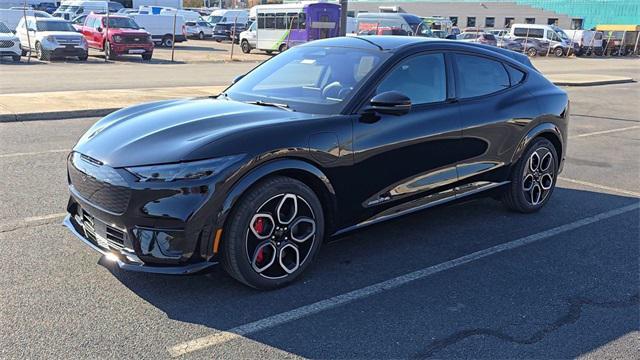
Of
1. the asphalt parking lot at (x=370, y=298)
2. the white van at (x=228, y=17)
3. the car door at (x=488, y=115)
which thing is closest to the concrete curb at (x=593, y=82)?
the car door at (x=488, y=115)

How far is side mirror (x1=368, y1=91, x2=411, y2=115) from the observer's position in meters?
4.20

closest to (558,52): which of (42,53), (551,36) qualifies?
(551,36)

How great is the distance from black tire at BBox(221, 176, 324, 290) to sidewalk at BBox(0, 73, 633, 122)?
25.5ft

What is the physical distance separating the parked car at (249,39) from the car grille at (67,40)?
12.9 metres

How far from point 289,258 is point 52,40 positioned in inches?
855

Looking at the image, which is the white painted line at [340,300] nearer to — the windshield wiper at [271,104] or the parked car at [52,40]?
the windshield wiper at [271,104]

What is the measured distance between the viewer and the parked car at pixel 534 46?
42.2 m

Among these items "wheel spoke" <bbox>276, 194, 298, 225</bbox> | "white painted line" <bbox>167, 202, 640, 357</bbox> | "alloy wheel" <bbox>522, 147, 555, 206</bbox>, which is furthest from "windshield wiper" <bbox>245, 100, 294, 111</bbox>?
"alloy wheel" <bbox>522, 147, 555, 206</bbox>

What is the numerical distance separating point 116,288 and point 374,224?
1867 millimetres

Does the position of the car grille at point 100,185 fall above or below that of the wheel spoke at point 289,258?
above

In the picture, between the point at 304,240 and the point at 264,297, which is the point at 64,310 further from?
the point at 304,240

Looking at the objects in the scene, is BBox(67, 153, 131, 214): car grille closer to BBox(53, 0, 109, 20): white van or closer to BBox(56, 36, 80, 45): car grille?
BBox(56, 36, 80, 45): car grille

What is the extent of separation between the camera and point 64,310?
354cm

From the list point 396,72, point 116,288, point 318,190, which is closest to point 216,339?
point 116,288
